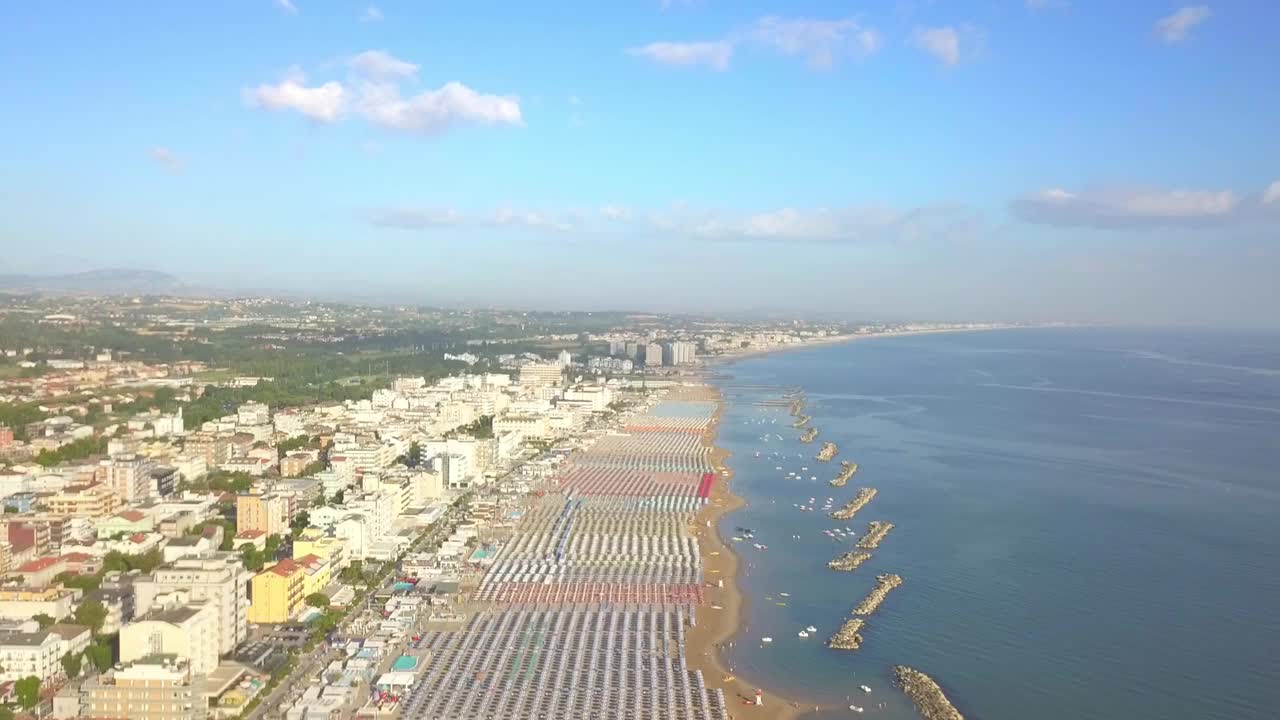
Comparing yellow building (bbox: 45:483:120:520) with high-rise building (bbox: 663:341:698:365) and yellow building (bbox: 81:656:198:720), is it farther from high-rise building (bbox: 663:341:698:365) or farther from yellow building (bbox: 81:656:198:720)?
high-rise building (bbox: 663:341:698:365)

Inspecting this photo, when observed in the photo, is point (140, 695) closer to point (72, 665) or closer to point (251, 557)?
point (72, 665)

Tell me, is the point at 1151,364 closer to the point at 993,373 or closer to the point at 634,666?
the point at 993,373

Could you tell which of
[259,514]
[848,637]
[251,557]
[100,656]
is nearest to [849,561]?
[848,637]

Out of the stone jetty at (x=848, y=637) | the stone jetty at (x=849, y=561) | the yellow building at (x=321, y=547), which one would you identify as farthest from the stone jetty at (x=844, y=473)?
the yellow building at (x=321, y=547)

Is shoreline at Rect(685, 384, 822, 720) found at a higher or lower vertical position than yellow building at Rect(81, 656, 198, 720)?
lower

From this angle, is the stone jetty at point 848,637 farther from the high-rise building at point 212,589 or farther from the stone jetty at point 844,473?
the stone jetty at point 844,473

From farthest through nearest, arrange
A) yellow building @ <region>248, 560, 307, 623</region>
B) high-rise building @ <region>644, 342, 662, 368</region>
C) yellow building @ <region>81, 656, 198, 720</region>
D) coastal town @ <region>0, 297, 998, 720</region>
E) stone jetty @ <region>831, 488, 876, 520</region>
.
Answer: high-rise building @ <region>644, 342, 662, 368</region>, stone jetty @ <region>831, 488, 876, 520</region>, yellow building @ <region>248, 560, 307, 623</region>, coastal town @ <region>0, 297, 998, 720</region>, yellow building @ <region>81, 656, 198, 720</region>

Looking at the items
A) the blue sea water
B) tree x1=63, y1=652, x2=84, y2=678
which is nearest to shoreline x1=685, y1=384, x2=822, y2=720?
the blue sea water

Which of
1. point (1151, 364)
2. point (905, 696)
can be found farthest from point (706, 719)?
point (1151, 364)
